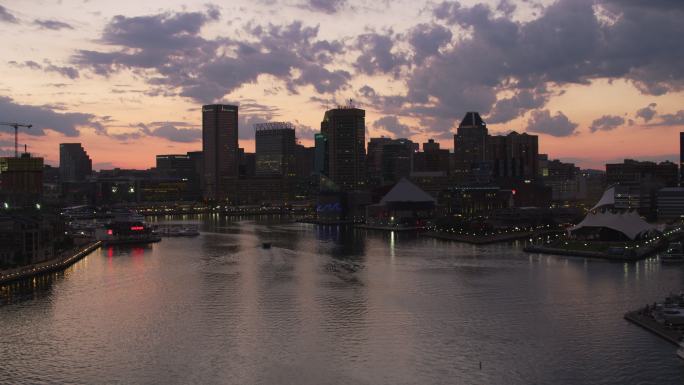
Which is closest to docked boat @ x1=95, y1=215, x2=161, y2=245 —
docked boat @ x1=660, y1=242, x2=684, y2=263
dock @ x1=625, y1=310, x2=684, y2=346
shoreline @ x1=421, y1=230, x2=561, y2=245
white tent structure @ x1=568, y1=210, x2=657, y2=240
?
shoreline @ x1=421, y1=230, x2=561, y2=245

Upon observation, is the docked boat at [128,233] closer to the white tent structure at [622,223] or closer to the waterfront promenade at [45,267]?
the waterfront promenade at [45,267]

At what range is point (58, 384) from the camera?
1573cm

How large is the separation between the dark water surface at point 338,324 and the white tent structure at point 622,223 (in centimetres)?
851

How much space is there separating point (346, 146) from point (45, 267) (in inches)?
3669

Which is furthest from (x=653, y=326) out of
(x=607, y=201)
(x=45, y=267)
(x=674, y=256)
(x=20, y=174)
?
(x=20, y=174)

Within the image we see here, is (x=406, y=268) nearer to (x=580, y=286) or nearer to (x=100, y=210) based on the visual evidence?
(x=580, y=286)

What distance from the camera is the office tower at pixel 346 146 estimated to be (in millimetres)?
122625

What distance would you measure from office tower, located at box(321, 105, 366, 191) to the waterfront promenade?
270 ft

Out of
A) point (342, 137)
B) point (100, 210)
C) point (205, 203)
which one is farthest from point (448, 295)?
point (205, 203)

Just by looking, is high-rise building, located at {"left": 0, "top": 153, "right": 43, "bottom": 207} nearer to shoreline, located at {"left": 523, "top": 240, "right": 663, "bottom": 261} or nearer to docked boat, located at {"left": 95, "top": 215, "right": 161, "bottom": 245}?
docked boat, located at {"left": 95, "top": 215, "right": 161, "bottom": 245}

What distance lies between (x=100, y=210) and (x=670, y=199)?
77.6m

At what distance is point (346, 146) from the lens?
124 meters

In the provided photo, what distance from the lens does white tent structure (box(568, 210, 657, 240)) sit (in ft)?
145

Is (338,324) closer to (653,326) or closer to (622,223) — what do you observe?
(653,326)
